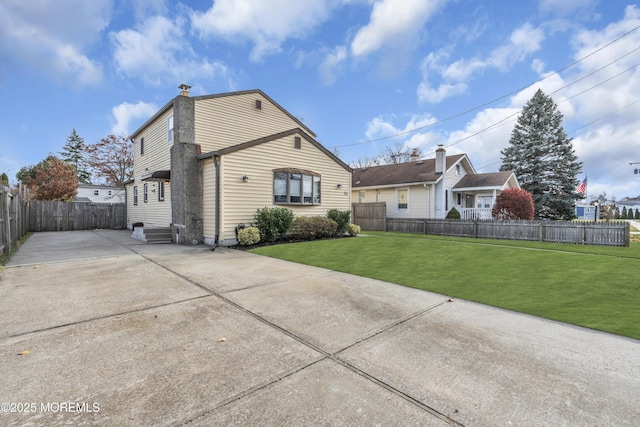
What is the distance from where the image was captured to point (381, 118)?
25672 millimetres

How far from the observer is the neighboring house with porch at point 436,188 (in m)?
19.2

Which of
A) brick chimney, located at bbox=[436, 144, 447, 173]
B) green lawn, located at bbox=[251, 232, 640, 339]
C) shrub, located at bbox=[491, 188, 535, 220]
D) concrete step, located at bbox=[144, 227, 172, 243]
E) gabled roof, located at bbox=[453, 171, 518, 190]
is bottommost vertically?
green lawn, located at bbox=[251, 232, 640, 339]

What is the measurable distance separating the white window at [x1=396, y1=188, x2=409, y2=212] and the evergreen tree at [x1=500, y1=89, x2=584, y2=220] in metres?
13.4

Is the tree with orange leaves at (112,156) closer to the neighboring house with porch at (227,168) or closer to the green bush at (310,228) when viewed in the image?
the neighboring house with porch at (227,168)

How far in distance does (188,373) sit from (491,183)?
21594 mm

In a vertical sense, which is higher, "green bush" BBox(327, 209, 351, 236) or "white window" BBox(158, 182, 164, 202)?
"white window" BBox(158, 182, 164, 202)

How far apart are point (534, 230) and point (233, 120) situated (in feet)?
48.9

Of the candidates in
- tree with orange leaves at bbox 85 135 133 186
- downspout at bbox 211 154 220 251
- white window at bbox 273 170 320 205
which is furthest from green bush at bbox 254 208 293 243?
tree with orange leaves at bbox 85 135 133 186

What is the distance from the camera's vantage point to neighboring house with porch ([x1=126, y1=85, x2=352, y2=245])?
11336 millimetres

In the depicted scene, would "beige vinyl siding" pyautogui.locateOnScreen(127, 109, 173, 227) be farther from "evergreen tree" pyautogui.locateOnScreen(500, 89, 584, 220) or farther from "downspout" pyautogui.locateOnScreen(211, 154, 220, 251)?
"evergreen tree" pyautogui.locateOnScreen(500, 89, 584, 220)

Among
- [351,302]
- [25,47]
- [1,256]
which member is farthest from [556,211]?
[25,47]

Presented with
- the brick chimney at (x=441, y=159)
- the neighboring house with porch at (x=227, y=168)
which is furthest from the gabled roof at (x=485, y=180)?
the neighboring house with porch at (x=227, y=168)

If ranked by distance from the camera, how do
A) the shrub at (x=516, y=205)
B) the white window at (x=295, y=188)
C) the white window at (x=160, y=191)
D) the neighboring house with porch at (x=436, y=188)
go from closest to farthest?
the white window at (x=295, y=188), the white window at (x=160, y=191), the shrub at (x=516, y=205), the neighboring house with porch at (x=436, y=188)

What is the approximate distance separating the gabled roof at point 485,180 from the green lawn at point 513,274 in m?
9.32
